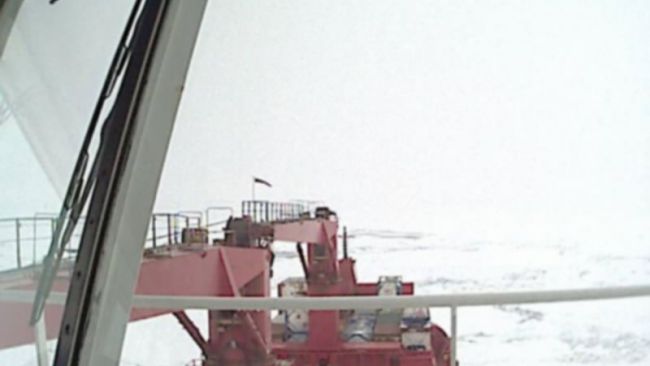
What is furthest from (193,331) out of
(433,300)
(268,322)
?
(433,300)

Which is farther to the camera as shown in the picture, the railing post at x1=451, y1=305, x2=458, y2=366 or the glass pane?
the railing post at x1=451, y1=305, x2=458, y2=366

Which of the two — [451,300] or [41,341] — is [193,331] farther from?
[41,341]

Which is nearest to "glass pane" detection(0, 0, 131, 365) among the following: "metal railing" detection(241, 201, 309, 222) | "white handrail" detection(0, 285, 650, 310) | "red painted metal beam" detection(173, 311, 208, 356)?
"white handrail" detection(0, 285, 650, 310)

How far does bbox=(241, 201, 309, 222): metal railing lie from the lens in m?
5.58

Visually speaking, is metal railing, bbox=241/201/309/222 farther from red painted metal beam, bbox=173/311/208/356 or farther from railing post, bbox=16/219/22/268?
railing post, bbox=16/219/22/268

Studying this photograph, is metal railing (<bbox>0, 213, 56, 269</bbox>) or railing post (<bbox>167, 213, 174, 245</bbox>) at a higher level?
metal railing (<bbox>0, 213, 56, 269</bbox>)

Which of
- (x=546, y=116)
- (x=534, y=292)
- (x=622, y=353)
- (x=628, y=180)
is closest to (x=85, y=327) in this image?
(x=534, y=292)

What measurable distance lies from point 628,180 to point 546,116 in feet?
3.70

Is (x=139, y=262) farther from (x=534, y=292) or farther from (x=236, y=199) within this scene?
(x=236, y=199)

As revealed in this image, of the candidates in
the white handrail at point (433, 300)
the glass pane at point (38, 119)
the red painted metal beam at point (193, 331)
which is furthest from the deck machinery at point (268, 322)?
the glass pane at point (38, 119)

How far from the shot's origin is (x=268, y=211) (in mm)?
5828

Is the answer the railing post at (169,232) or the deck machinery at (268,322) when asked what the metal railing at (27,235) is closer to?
the railing post at (169,232)

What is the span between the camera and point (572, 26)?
6094 millimetres

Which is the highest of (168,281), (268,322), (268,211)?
(268,211)
